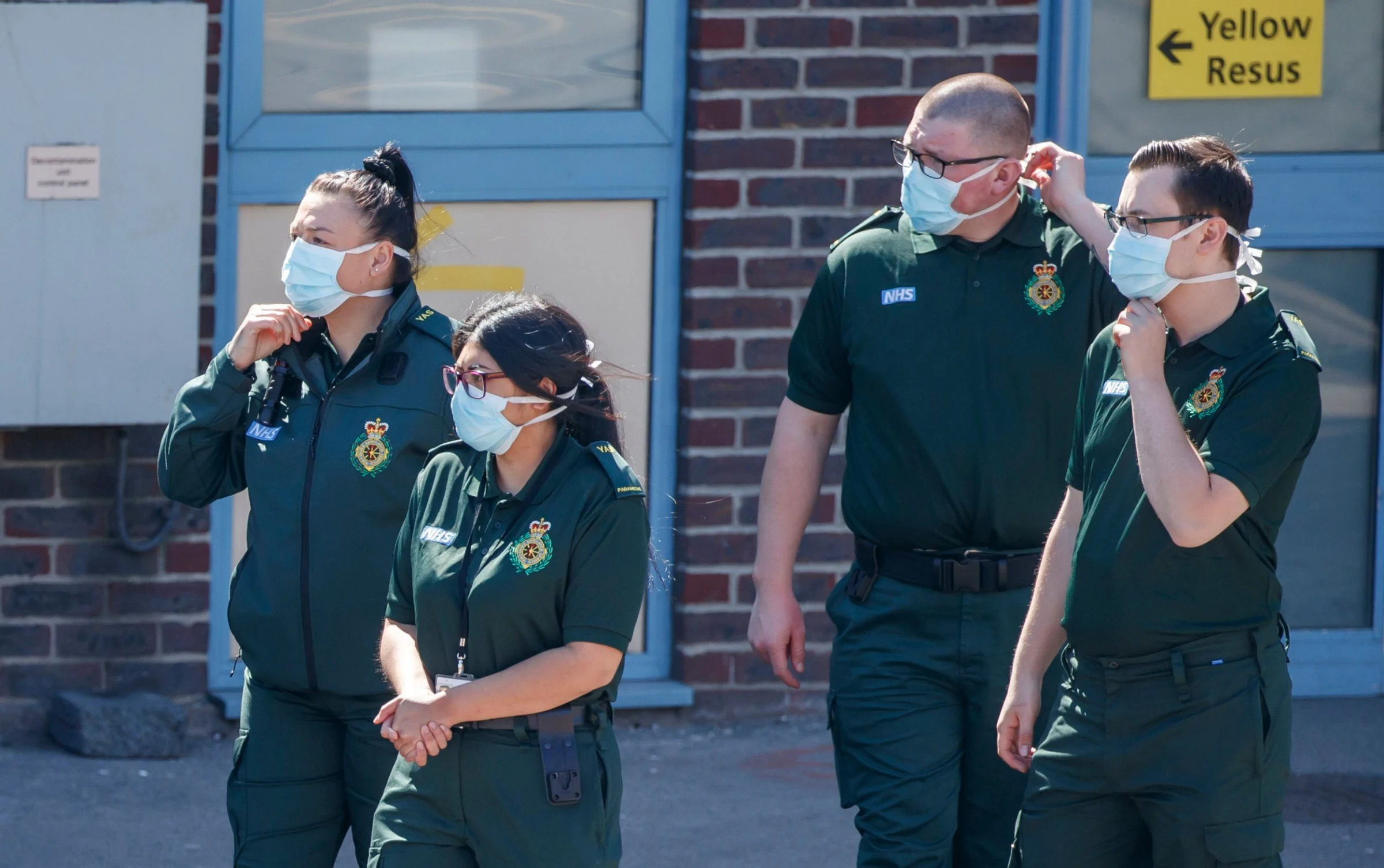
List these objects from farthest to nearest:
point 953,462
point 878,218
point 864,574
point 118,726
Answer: point 118,726 → point 878,218 → point 864,574 → point 953,462

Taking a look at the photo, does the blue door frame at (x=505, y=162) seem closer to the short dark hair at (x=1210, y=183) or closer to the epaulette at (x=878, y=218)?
the epaulette at (x=878, y=218)

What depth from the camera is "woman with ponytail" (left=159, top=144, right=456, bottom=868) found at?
3.76 metres

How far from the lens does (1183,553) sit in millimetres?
3330

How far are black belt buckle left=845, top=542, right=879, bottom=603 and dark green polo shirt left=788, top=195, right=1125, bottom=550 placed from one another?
0.15 ft

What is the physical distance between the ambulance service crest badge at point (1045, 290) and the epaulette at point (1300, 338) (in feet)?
2.18

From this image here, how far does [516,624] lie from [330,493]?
647 mm

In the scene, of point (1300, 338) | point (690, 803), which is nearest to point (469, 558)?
point (1300, 338)

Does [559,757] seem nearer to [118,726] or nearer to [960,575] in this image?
[960,575]

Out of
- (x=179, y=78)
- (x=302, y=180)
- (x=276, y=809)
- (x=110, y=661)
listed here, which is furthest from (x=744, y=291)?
(x=276, y=809)

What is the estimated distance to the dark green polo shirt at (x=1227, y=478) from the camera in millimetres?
3273

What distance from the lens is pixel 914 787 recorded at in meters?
3.95

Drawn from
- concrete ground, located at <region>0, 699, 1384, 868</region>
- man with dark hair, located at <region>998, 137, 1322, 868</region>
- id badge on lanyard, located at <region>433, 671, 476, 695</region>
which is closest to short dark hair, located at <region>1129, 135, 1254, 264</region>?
man with dark hair, located at <region>998, 137, 1322, 868</region>

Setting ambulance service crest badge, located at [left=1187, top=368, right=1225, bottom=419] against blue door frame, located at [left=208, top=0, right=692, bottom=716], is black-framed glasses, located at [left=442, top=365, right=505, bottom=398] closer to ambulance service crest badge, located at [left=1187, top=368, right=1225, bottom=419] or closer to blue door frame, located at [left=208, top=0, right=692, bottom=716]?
ambulance service crest badge, located at [left=1187, top=368, right=1225, bottom=419]

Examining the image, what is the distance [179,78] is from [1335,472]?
4203 millimetres
